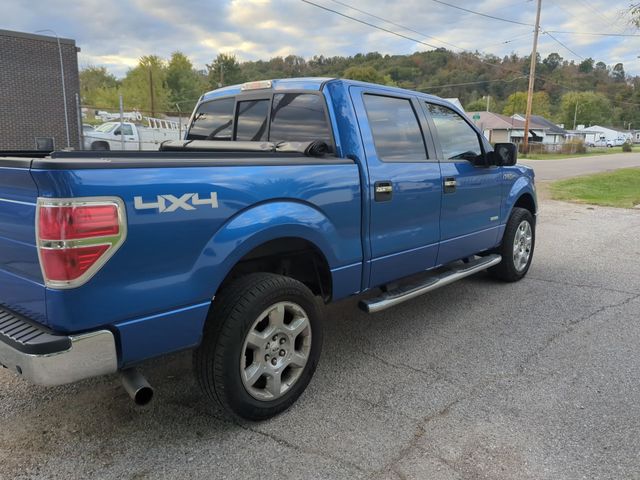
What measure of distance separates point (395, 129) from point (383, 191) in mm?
626

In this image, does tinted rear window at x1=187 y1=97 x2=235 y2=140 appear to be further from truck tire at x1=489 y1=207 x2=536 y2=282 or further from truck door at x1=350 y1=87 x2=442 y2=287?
truck tire at x1=489 y1=207 x2=536 y2=282

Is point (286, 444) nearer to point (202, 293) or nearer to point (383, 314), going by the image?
point (202, 293)

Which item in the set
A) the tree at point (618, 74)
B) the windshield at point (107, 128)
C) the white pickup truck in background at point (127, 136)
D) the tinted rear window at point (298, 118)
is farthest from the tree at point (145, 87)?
the tree at point (618, 74)

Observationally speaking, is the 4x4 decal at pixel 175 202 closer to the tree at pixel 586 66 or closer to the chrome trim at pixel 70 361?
the chrome trim at pixel 70 361

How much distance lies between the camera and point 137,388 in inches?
94.0

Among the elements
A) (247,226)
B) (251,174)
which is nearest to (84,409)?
(247,226)

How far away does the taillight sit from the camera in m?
2.02

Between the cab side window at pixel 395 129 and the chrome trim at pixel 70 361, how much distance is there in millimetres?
2198

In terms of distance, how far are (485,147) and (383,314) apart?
1935 millimetres

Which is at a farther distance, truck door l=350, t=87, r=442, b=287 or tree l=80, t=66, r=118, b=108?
tree l=80, t=66, r=118, b=108

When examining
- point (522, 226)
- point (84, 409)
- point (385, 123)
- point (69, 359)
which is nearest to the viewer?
point (69, 359)

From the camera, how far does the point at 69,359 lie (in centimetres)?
211

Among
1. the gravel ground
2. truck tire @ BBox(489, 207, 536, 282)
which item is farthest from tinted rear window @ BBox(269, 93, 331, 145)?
truck tire @ BBox(489, 207, 536, 282)

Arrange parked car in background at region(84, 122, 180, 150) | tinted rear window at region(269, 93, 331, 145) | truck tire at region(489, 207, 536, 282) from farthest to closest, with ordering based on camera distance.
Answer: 1. parked car in background at region(84, 122, 180, 150)
2. truck tire at region(489, 207, 536, 282)
3. tinted rear window at region(269, 93, 331, 145)
